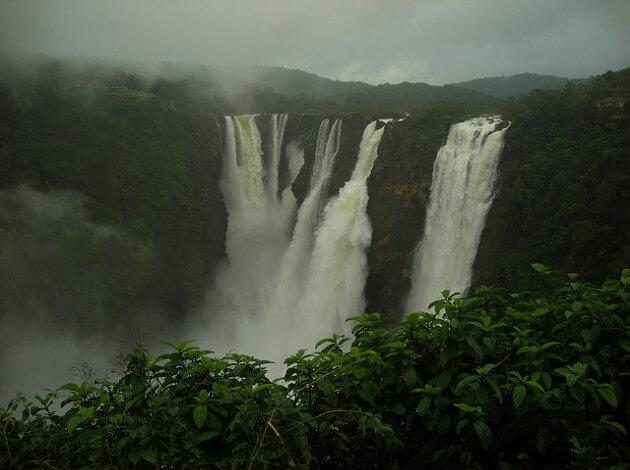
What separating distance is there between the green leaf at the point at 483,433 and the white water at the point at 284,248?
69.4 feet

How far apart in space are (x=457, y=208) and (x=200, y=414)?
19.2 meters

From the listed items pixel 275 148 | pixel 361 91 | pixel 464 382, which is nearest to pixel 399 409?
pixel 464 382

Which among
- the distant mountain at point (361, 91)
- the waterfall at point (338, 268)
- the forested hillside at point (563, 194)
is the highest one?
the distant mountain at point (361, 91)

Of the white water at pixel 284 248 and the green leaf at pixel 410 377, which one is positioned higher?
the green leaf at pixel 410 377

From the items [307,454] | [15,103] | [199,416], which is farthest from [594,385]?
[15,103]

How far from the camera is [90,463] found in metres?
3.19

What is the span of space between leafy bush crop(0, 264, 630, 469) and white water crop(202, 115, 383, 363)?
2068 centimetres

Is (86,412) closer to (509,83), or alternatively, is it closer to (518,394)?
(518,394)

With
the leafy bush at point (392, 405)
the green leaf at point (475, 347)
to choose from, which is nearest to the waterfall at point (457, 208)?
the leafy bush at point (392, 405)

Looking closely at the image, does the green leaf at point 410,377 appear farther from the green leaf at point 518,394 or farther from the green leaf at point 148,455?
the green leaf at point 148,455

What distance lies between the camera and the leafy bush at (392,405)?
312 cm

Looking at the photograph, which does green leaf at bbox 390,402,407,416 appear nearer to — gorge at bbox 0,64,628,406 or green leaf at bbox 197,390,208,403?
green leaf at bbox 197,390,208,403

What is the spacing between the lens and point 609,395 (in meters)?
3.08

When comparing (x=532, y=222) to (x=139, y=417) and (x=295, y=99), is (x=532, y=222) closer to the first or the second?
(x=139, y=417)
